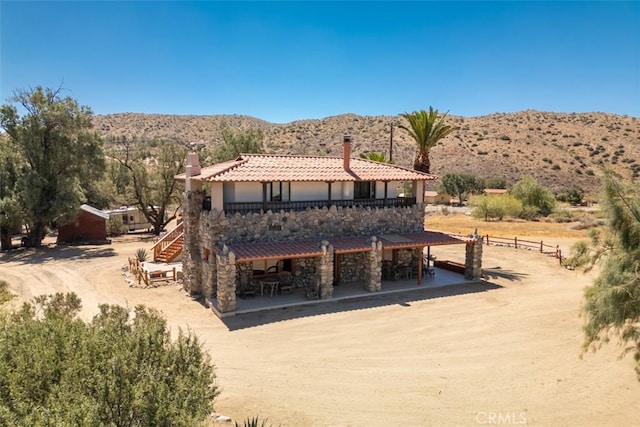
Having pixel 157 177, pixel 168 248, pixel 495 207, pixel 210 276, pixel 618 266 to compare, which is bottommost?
pixel 168 248

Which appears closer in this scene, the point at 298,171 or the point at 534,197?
the point at 298,171

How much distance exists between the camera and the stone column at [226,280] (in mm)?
16625

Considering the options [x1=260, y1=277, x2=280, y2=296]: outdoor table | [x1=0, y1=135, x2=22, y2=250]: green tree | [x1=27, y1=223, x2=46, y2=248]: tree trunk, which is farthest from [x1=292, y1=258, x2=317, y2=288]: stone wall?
[x1=27, y1=223, x2=46, y2=248]: tree trunk

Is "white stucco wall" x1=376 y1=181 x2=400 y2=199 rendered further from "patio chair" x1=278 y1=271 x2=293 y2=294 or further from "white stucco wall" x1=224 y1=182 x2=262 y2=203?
"white stucco wall" x1=224 y1=182 x2=262 y2=203

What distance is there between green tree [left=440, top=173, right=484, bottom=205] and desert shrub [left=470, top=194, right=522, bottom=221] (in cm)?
1961

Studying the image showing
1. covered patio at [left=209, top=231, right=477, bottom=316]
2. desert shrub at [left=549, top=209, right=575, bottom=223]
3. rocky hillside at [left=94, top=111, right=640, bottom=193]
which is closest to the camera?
covered patio at [left=209, top=231, right=477, bottom=316]

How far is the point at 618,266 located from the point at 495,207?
45.8 meters

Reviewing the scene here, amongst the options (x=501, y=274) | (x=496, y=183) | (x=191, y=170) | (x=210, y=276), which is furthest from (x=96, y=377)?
Answer: (x=496, y=183)

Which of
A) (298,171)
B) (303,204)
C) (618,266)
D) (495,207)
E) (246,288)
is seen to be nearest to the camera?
(618,266)

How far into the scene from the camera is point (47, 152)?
3219cm

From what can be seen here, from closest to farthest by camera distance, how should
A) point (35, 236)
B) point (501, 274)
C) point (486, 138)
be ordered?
point (501, 274), point (35, 236), point (486, 138)

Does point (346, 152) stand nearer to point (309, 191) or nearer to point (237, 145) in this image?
point (309, 191)

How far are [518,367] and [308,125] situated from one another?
88.8m

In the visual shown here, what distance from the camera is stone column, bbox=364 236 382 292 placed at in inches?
779
